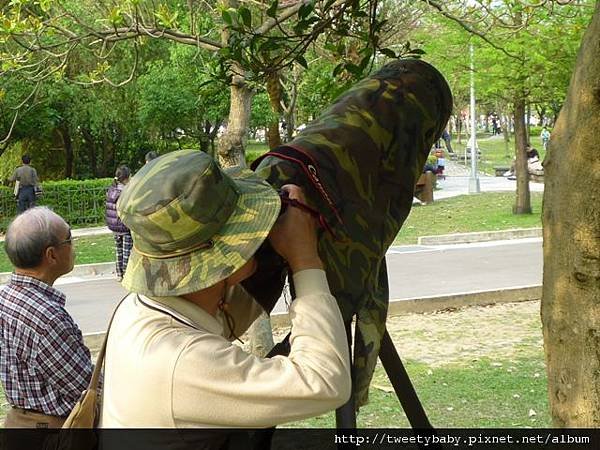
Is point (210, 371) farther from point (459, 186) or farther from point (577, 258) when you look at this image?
point (459, 186)

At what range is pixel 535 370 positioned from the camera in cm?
656

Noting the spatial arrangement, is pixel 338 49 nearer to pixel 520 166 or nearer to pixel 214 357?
pixel 214 357

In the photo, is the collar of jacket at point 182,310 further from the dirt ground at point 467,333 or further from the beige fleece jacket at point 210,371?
the dirt ground at point 467,333

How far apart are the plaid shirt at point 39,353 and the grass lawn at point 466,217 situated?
1153 centimetres

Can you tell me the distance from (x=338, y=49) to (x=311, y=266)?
2064mm

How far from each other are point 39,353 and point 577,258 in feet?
6.31

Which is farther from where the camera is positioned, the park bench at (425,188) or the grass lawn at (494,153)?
the grass lawn at (494,153)

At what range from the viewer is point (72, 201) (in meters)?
18.6

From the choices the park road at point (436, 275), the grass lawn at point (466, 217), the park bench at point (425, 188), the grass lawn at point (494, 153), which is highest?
the park bench at point (425, 188)

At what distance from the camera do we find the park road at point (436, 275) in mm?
9867

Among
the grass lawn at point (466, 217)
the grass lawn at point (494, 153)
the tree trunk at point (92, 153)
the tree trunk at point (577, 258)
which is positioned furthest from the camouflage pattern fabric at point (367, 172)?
the grass lawn at point (494, 153)

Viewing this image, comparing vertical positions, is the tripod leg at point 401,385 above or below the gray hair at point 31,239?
below

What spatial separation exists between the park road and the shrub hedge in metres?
6.49

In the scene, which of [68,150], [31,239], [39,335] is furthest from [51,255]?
[68,150]
